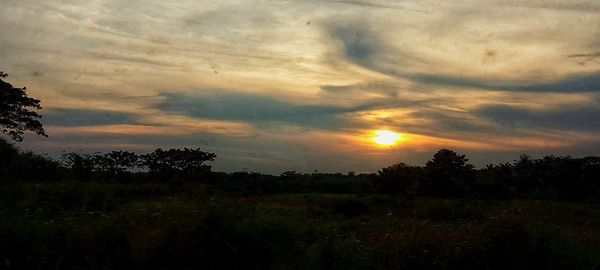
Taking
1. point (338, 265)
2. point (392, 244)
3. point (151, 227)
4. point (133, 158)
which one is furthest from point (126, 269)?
point (133, 158)

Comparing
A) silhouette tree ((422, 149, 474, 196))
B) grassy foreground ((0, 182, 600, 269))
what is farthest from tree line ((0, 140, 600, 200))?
grassy foreground ((0, 182, 600, 269))

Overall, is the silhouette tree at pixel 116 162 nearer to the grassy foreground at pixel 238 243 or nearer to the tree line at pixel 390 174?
the tree line at pixel 390 174

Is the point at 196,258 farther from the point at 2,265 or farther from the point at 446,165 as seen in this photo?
the point at 446,165

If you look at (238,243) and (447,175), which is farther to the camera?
(447,175)

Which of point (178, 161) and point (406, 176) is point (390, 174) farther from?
point (178, 161)

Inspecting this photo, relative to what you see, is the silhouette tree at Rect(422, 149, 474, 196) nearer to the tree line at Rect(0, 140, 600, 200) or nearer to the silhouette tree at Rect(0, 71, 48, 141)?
the tree line at Rect(0, 140, 600, 200)

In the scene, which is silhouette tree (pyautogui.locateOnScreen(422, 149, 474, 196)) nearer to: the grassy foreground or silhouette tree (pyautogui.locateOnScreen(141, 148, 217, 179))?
silhouette tree (pyautogui.locateOnScreen(141, 148, 217, 179))

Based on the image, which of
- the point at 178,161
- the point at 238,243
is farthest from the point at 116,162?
the point at 238,243

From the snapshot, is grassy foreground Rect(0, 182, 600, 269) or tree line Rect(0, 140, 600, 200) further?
tree line Rect(0, 140, 600, 200)

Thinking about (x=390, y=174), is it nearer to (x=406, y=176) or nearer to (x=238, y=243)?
(x=406, y=176)

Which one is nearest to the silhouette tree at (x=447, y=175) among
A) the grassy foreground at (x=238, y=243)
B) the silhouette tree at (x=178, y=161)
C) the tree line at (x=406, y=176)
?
the tree line at (x=406, y=176)

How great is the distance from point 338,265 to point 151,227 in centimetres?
262

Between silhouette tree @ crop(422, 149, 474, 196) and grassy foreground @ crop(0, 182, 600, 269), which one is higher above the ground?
silhouette tree @ crop(422, 149, 474, 196)

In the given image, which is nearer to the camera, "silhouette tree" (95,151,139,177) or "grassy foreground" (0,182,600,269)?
"grassy foreground" (0,182,600,269)
